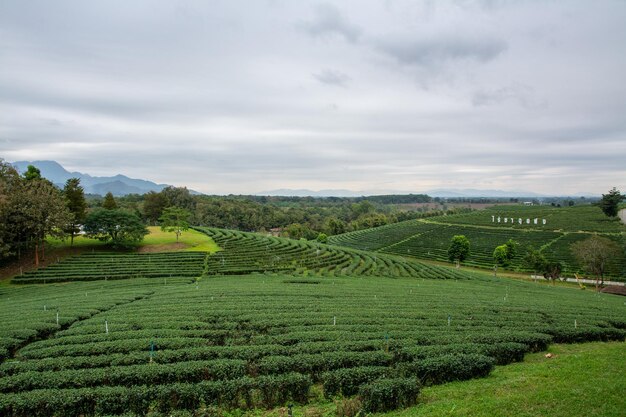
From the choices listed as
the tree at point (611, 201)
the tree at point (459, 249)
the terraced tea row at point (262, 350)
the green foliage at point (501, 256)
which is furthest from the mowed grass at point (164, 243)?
the tree at point (611, 201)

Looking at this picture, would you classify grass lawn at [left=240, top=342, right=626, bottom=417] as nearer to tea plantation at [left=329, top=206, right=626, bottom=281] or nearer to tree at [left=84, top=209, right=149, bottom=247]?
tree at [left=84, top=209, right=149, bottom=247]

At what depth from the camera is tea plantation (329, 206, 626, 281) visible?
6378 centimetres

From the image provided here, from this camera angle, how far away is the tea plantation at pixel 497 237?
6378 cm

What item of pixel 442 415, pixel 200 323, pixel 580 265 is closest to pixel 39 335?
pixel 200 323

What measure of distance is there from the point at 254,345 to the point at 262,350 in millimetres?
781

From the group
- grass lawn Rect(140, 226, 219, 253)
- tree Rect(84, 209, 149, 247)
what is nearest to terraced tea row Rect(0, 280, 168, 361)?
tree Rect(84, 209, 149, 247)

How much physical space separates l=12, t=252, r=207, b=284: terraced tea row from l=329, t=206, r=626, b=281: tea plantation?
53.2 meters

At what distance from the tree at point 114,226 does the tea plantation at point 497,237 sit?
56964 mm

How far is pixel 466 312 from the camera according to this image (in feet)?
68.7

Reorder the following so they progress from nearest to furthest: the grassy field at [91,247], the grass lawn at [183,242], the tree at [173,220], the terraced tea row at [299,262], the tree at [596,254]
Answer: the grassy field at [91,247], the terraced tea row at [299,262], the tree at [596,254], the grass lawn at [183,242], the tree at [173,220]

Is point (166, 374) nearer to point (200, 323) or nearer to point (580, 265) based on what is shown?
A: point (200, 323)

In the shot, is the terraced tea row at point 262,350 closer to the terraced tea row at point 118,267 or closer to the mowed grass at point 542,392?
the mowed grass at point 542,392

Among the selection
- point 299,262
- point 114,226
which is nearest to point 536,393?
point 299,262

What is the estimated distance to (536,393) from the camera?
1022 cm
